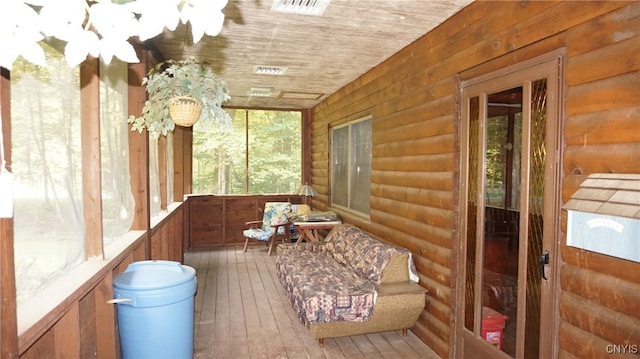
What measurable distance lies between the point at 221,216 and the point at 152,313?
5014 millimetres

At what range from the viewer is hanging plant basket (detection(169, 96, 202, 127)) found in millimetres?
2586

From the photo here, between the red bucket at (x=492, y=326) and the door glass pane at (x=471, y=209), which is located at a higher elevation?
the door glass pane at (x=471, y=209)

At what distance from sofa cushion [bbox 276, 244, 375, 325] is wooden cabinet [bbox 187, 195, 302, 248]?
3256mm

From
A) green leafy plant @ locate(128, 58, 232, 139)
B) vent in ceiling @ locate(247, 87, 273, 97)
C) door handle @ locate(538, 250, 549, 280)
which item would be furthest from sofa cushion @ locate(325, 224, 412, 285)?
vent in ceiling @ locate(247, 87, 273, 97)

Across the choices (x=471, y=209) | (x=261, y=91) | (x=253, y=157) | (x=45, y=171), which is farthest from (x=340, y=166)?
(x=45, y=171)

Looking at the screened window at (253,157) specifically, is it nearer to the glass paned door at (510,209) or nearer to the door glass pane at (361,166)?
the door glass pane at (361,166)

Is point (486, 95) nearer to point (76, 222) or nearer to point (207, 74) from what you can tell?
point (207, 74)

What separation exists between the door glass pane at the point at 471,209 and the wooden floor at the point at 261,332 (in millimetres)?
610

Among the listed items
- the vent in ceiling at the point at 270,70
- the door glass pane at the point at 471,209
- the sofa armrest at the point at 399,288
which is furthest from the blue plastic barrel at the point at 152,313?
the vent in ceiling at the point at 270,70

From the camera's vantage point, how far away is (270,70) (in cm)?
464

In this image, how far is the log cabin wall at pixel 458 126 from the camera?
1643 millimetres

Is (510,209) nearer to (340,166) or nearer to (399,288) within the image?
(399,288)

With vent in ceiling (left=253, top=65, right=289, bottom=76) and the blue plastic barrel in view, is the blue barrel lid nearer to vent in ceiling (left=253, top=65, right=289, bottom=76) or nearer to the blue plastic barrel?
the blue plastic barrel

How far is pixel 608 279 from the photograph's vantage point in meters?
1.68
